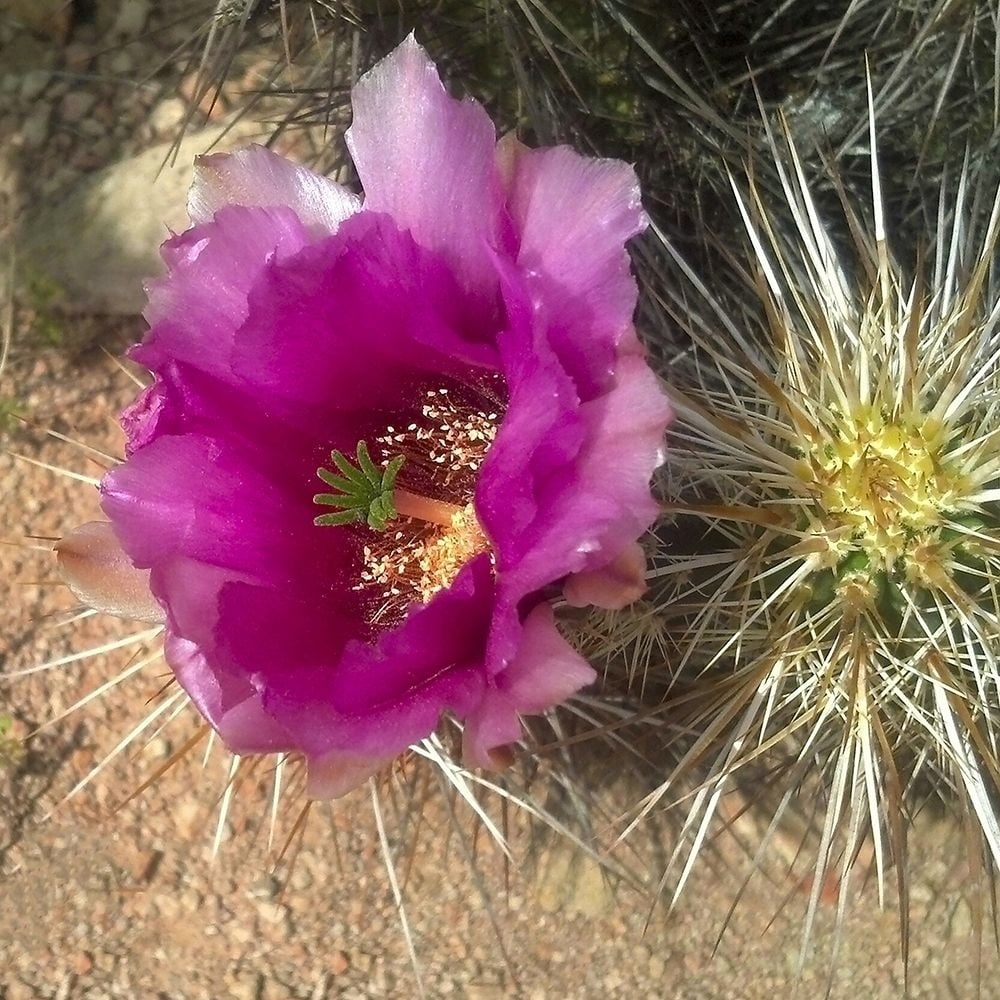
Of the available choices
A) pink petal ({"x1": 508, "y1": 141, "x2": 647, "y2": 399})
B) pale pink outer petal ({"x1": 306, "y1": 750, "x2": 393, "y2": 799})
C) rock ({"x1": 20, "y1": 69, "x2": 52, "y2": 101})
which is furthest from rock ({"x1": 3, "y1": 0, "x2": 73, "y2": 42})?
pale pink outer petal ({"x1": 306, "y1": 750, "x2": 393, "y2": 799})

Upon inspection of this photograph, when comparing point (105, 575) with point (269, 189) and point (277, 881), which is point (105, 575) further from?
point (277, 881)

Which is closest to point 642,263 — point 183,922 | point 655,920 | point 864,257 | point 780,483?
point 864,257

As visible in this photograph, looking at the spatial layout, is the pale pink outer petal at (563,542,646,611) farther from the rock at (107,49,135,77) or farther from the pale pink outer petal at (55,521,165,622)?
the rock at (107,49,135,77)

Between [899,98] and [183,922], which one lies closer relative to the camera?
[899,98]

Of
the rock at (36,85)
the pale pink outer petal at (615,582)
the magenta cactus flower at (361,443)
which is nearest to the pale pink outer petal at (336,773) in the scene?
the magenta cactus flower at (361,443)

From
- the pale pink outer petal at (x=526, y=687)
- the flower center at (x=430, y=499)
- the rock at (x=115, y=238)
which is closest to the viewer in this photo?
the pale pink outer petal at (x=526, y=687)

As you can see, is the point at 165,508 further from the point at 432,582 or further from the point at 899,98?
the point at 899,98

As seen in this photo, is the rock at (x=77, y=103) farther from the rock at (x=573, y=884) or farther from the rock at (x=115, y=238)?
the rock at (x=573, y=884)
